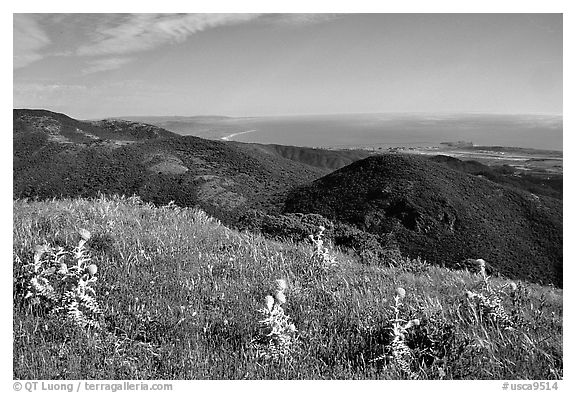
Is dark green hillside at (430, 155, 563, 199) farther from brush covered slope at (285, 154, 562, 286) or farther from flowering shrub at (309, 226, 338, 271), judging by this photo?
flowering shrub at (309, 226, 338, 271)

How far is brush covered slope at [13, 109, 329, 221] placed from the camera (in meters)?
16.0

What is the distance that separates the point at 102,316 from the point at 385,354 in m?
2.11

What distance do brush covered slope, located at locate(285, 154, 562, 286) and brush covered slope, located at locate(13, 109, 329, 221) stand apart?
8.39 ft

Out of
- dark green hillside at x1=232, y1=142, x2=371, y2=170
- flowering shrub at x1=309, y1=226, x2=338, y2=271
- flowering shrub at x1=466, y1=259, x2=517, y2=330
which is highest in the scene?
dark green hillside at x1=232, y1=142, x2=371, y2=170

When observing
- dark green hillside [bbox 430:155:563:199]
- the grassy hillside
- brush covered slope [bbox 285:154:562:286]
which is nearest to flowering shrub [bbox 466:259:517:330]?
the grassy hillside

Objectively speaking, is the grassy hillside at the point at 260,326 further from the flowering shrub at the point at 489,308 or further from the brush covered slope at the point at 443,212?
the brush covered slope at the point at 443,212

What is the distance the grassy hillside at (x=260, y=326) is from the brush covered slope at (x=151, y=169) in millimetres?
9530

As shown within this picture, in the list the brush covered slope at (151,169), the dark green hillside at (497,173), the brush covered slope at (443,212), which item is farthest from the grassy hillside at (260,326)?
the brush covered slope at (151,169)

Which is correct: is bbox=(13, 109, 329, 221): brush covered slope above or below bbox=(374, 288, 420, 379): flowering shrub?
above

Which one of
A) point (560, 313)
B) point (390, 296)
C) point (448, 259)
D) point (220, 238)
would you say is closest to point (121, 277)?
point (220, 238)

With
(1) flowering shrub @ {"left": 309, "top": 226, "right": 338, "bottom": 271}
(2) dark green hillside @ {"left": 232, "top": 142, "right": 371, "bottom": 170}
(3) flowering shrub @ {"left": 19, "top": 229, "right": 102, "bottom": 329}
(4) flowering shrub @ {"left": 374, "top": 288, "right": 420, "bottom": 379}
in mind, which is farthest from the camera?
(2) dark green hillside @ {"left": 232, "top": 142, "right": 371, "bottom": 170}

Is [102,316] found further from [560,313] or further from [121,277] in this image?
[560,313]

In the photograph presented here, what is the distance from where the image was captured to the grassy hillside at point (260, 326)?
A: 3.05m

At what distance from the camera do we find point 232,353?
10.3ft
